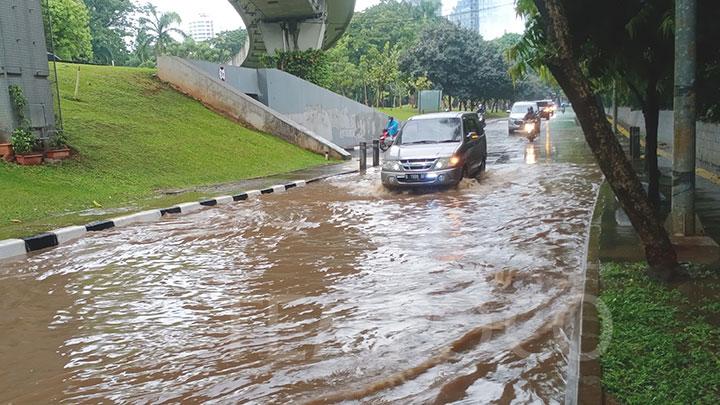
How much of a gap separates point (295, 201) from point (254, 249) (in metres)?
4.51

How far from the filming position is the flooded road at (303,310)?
4.08 m

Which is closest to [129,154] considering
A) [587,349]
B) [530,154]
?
[530,154]

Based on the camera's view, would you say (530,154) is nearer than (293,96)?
Yes

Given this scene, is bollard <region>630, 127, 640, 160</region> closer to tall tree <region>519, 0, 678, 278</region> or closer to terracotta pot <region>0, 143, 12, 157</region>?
tall tree <region>519, 0, 678, 278</region>

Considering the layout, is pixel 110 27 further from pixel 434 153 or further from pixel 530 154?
pixel 434 153

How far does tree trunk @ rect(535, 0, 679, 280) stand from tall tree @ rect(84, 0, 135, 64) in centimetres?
6111

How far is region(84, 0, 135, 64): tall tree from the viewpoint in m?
60.1

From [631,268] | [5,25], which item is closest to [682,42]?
[631,268]

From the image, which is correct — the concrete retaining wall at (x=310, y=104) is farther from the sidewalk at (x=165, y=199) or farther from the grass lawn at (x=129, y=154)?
the sidewalk at (x=165, y=199)

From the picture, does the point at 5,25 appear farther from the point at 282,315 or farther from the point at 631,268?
the point at 631,268

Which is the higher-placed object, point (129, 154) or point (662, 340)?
point (129, 154)

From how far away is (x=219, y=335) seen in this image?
5051 mm

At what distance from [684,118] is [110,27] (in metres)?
67.7

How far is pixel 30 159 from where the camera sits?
13445 millimetres
